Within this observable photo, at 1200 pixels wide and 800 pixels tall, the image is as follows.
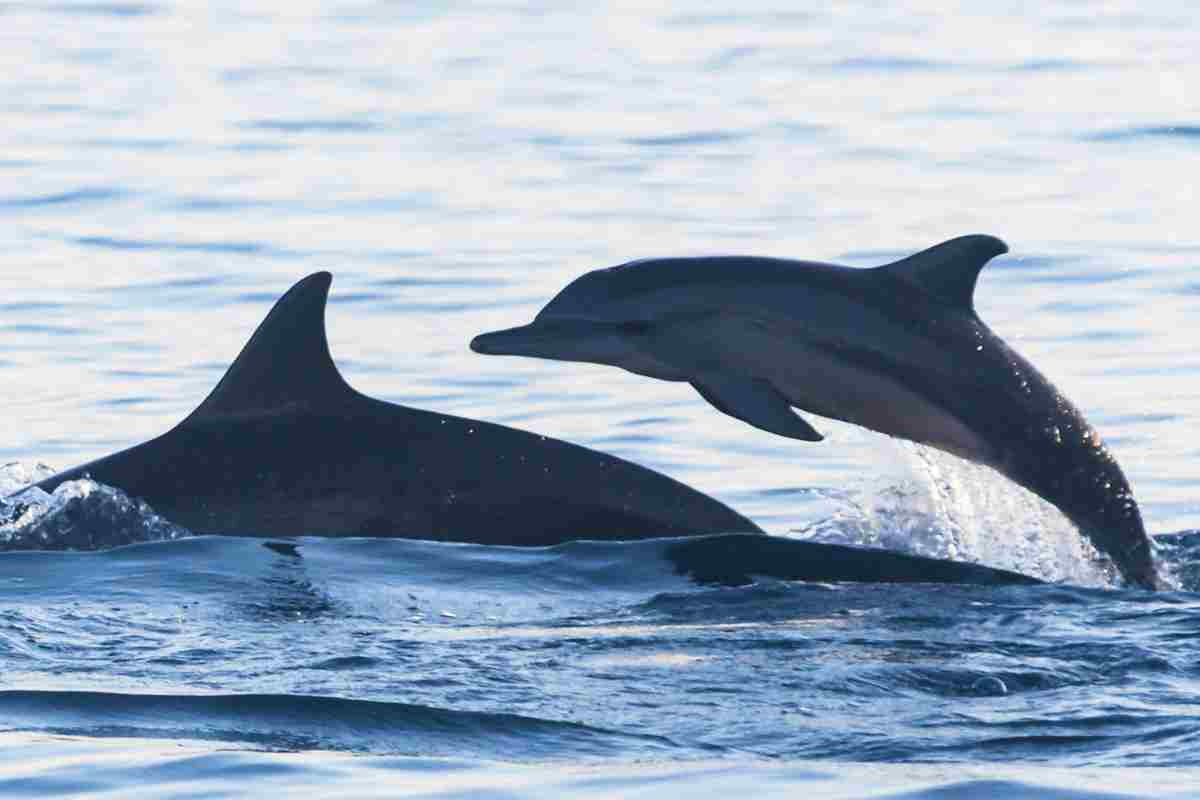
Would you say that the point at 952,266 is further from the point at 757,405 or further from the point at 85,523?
the point at 85,523

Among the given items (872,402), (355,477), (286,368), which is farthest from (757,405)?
(286,368)

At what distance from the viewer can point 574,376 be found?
18.4 meters

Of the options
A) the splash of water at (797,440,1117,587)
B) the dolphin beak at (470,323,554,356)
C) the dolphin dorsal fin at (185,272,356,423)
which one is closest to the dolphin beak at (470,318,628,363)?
the dolphin beak at (470,323,554,356)

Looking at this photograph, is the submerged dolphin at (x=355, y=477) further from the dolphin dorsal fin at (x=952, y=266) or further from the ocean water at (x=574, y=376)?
the dolphin dorsal fin at (x=952, y=266)

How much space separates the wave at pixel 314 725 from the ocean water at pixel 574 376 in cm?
2

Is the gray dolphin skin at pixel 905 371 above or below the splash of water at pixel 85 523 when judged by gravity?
above

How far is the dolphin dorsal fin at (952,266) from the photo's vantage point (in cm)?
1184

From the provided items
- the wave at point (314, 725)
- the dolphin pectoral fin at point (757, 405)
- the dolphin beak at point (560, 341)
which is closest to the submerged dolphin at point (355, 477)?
the dolphin beak at point (560, 341)

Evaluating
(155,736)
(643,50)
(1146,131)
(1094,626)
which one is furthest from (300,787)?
(643,50)

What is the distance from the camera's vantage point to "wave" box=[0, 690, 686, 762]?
9453mm

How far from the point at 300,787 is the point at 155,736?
0.80 meters

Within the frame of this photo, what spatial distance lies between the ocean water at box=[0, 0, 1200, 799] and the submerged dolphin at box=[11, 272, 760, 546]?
0.17m

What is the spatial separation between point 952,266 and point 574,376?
6726mm

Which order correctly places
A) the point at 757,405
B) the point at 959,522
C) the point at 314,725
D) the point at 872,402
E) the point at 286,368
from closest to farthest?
1. the point at 314,725
2. the point at 757,405
3. the point at 872,402
4. the point at 286,368
5. the point at 959,522
